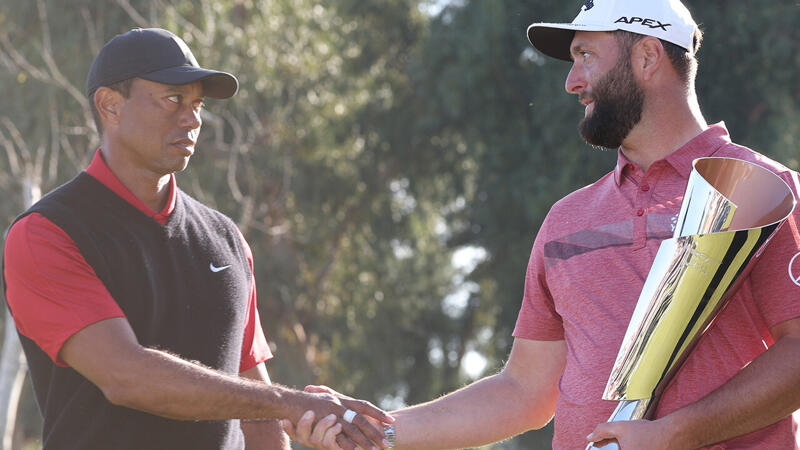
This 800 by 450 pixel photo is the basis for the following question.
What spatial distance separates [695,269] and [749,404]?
16.7 inches

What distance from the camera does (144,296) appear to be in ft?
13.0

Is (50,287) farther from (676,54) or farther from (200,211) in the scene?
(676,54)

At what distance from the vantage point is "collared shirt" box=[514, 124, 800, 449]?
129 inches

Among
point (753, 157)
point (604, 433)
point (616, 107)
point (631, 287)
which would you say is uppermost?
point (616, 107)

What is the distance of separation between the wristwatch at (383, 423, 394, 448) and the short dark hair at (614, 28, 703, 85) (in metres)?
1.71

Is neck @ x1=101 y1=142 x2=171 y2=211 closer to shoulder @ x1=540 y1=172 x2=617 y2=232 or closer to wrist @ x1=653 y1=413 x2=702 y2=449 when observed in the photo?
shoulder @ x1=540 y1=172 x2=617 y2=232

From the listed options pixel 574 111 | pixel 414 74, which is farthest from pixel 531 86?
pixel 414 74

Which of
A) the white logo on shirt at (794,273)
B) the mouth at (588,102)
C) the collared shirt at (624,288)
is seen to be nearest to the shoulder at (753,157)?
the collared shirt at (624,288)

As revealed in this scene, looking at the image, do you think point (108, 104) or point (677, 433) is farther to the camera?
point (108, 104)

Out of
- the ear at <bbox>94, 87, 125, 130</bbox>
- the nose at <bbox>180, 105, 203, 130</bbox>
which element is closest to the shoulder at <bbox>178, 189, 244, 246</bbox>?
the nose at <bbox>180, 105, 203, 130</bbox>

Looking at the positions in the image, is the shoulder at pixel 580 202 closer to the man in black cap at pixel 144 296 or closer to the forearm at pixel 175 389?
the man in black cap at pixel 144 296

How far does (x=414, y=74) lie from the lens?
20281mm

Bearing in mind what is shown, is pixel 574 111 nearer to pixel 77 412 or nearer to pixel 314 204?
pixel 314 204

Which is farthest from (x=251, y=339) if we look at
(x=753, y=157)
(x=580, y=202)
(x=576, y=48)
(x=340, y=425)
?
(x=753, y=157)
